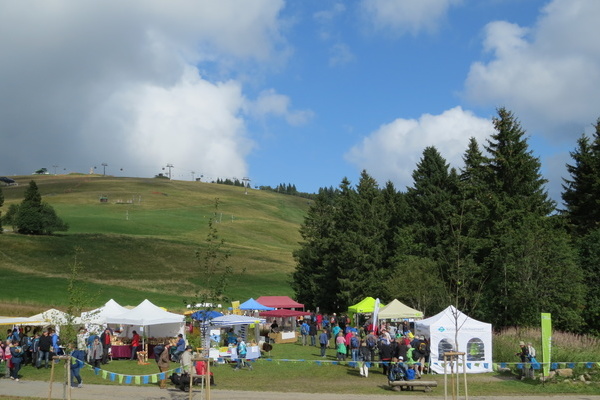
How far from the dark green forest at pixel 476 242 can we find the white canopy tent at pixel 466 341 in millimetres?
7039

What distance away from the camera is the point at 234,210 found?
147 m

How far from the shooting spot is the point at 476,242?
150 ft

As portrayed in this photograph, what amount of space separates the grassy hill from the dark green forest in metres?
10.4

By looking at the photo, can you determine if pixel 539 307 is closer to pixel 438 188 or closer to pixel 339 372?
pixel 339 372

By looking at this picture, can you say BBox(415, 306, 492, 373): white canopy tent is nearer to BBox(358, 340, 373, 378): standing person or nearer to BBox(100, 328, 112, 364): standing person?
BBox(358, 340, 373, 378): standing person

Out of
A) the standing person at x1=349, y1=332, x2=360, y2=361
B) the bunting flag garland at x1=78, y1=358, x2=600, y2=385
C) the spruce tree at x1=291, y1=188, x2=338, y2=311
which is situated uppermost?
the spruce tree at x1=291, y1=188, x2=338, y2=311

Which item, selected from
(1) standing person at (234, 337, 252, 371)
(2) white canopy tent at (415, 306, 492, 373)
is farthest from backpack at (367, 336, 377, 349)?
(1) standing person at (234, 337, 252, 371)

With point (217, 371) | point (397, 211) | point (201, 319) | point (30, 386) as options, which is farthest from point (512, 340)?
point (397, 211)

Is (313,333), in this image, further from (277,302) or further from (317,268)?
(317,268)

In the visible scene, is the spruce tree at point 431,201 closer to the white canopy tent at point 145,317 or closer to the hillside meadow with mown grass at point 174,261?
the hillside meadow with mown grass at point 174,261

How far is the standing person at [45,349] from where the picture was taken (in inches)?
943

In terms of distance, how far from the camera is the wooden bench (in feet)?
66.6

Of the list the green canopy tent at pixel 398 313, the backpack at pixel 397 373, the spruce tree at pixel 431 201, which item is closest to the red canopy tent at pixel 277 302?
the spruce tree at pixel 431 201

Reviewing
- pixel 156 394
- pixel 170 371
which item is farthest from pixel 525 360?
pixel 156 394
